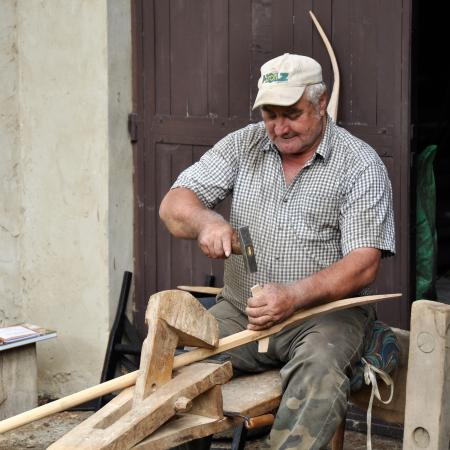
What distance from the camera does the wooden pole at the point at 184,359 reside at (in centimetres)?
338

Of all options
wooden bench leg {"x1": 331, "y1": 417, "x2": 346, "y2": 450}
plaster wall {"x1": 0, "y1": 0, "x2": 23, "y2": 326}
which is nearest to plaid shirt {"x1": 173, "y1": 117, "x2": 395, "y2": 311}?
wooden bench leg {"x1": 331, "y1": 417, "x2": 346, "y2": 450}

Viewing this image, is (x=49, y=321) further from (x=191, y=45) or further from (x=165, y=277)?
(x=191, y=45)

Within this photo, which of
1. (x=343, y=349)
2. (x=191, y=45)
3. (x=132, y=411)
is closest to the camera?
(x=132, y=411)

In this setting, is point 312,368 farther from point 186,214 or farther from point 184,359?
point 186,214

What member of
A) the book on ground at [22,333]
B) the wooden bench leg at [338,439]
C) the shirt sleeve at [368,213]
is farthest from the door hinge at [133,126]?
the wooden bench leg at [338,439]

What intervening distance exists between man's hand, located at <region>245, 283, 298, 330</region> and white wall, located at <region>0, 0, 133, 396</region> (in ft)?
7.00

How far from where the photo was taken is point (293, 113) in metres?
4.14

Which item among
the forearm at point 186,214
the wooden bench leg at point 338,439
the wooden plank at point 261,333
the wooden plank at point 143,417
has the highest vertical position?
the forearm at point 186,214

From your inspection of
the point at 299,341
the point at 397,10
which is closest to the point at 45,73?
the point at 397,10

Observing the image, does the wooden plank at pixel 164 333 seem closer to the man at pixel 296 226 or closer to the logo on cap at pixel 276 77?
the man at pixel 296 226

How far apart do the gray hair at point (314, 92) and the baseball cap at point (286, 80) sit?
0.01 meters

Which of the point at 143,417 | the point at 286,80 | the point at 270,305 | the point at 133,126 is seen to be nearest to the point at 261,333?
the point at 270,305

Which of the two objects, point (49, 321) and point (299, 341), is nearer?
point (299, 341)

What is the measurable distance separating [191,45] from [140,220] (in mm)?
952
